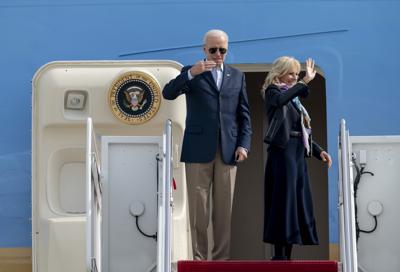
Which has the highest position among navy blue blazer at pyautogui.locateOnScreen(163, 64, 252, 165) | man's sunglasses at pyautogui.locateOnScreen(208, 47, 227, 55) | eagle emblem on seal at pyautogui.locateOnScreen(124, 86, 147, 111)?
man's sunglasses at pyautogui.locateOnScreen(208, 47, 227, 55)

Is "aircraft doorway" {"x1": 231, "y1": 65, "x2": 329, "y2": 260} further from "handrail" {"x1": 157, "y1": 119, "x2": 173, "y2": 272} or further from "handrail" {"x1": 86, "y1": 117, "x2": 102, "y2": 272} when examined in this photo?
"handrail" {"x1": 157, "y1": 119, "x2": 173, "y2": 272}

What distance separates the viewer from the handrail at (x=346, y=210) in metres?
5.24

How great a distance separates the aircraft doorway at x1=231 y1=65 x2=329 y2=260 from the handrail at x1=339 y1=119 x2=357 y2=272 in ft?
12.3

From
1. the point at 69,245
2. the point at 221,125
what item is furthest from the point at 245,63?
the point at 69,245

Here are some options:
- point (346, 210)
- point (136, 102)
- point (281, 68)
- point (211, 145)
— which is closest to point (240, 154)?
point (211, 145)

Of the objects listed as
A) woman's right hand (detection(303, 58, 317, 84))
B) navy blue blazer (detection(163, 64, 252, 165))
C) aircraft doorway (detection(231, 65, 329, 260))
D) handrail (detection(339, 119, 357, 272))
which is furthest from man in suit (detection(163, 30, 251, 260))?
aircraft doorway (detection(231, 65, 329, 260))

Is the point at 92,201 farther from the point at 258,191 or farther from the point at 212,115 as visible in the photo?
the point at 258,191

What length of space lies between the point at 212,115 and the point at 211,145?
0.66ft

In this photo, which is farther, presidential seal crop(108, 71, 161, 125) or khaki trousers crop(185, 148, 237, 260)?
presidential seal crop(108, 71, 161, 125)

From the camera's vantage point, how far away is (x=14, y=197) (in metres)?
7.27

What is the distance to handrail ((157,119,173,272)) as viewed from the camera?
17.8 feet

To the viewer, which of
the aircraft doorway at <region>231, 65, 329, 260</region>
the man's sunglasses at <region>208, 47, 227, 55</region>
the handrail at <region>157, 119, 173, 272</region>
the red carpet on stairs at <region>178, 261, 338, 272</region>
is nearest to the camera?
the handrail at <region>157, 119, 173, 272</region>

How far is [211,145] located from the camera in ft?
19.4

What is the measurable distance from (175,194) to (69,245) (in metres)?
0.83
